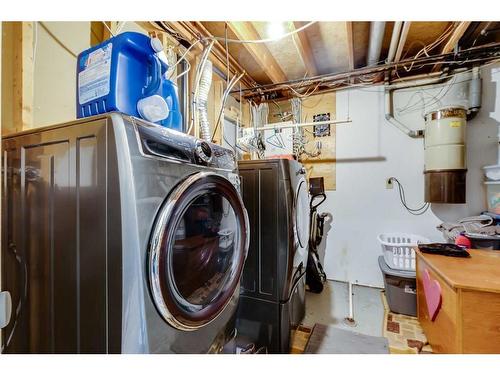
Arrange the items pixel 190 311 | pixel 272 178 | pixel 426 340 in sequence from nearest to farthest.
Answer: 1. pixel 190 311
2. pixel 272 178
3. pixel 426 340

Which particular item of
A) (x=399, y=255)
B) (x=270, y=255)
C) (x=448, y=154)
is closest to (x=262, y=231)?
(x=270, y=255)

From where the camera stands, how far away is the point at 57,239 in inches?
31.6

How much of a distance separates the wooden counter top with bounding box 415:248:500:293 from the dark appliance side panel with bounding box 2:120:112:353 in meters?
1.66

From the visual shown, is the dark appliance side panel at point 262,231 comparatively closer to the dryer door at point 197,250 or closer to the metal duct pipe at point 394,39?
the dryer door at point 197,250

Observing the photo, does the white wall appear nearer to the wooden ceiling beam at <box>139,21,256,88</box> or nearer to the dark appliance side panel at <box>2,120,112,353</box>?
the wooden ceiling beam at <box>139,21,256,88</box>

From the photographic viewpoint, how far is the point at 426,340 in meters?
1.77

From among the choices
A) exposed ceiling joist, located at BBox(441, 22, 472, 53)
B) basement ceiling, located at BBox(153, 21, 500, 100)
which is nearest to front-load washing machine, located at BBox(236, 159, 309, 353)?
basement ceiling, located at BBox(153, 21, 500, 100)

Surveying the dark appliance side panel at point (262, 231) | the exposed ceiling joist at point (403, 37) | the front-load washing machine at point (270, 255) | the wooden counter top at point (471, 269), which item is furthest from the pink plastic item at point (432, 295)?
the exposed ceiling joist at point (403, 37)

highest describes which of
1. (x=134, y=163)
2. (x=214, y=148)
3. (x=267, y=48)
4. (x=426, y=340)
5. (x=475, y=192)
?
(x=267, y=48)

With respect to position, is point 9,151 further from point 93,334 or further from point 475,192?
point 475,192

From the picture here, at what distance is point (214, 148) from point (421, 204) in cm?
272

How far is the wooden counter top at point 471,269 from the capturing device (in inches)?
45.9

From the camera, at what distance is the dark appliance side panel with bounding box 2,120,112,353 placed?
2.35ft

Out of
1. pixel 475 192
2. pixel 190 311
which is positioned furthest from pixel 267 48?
pixel 475 192
